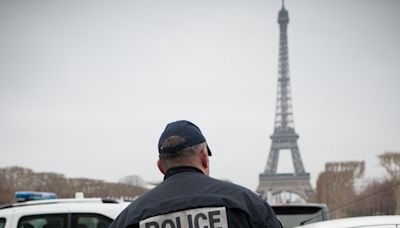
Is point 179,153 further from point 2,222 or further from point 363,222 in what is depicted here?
point 2,222

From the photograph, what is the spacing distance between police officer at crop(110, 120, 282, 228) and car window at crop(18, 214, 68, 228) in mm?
3293

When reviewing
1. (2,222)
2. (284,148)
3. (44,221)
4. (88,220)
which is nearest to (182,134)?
(88,220)

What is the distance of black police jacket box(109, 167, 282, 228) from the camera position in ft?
8.56

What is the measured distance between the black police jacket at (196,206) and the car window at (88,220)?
3183 millimetres

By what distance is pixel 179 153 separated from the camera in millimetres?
2801

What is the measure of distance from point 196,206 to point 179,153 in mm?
258

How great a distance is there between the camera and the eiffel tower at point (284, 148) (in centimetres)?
8306

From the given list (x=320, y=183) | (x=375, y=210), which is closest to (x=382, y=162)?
(x=375, y=210)

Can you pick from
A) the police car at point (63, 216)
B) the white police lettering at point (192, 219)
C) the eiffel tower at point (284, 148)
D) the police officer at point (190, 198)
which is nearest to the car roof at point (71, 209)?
the police car at point (63, 216)

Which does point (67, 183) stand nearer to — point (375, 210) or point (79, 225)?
point (375, 210)

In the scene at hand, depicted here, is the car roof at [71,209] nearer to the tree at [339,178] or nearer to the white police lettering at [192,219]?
the white police lettering at [192,219]

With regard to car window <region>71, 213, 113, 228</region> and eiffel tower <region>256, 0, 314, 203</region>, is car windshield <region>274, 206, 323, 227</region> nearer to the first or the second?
car window <region>71, 213, 113, 228</region>

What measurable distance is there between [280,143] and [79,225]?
83702 millimetres

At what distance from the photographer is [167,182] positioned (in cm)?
281
